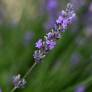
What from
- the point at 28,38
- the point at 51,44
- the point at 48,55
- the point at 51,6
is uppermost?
the point at 51,6

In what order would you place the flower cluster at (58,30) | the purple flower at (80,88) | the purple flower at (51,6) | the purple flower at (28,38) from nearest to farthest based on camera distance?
the flower cluster at (58,30), the purple flower at (80,88), the purple flower at (28,38), the purple flower at (51,6)

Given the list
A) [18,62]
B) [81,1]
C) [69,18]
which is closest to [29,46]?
[18,62]

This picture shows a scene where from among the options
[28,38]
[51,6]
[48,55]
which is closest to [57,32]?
[48,55]

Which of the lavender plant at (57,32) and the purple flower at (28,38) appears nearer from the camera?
the lavender plant at (57,32)

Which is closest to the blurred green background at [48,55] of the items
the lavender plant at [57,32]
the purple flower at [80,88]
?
the purple flower at [80,88]

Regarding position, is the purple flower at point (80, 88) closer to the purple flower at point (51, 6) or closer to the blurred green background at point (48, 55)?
the blurred green background at point (48, 55)

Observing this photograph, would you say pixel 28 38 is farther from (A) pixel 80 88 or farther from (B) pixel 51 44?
(B) pixel 51 44

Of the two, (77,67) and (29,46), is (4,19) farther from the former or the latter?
(77,67)

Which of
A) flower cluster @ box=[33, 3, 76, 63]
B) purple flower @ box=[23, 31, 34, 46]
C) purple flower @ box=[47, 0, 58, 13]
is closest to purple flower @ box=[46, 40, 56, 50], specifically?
flower cluster @ box=[33, 3, 76, 63]
